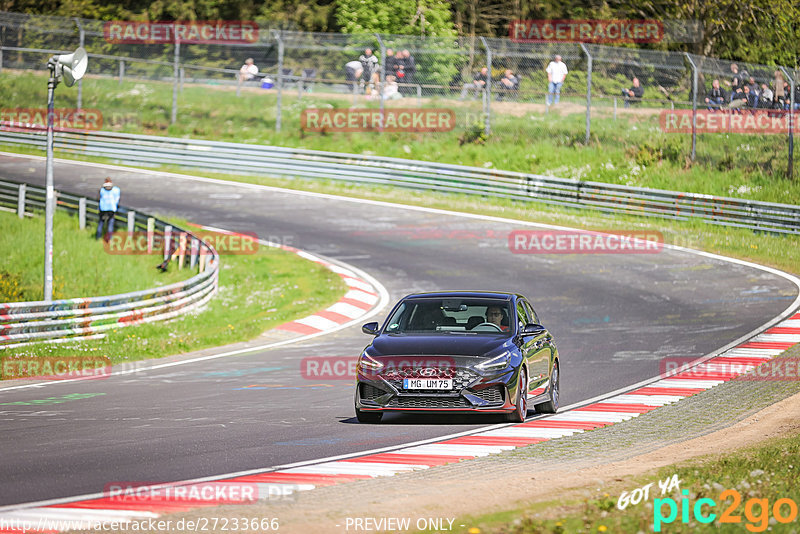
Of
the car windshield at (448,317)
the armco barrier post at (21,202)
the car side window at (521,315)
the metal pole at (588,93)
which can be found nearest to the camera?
the car windshield at (448,317)

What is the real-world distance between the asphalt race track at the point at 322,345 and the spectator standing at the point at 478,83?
5.44m

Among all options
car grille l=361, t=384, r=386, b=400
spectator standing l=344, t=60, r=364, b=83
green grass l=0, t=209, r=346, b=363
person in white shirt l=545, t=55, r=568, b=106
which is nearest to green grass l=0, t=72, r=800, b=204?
person in white shirt l=545, t=55, r=568, b=106

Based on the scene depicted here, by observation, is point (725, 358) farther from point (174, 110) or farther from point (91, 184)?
point (174, 110)

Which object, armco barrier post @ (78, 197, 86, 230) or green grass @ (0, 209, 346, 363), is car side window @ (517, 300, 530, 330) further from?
armco barrier post @ (78, 197, 86, 230)

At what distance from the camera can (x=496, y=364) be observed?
445 inches

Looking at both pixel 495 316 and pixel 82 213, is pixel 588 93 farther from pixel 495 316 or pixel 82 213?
pixel 495 316

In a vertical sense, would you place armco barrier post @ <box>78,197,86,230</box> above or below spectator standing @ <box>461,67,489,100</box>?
below

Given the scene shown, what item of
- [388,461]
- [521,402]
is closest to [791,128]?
[521,402]

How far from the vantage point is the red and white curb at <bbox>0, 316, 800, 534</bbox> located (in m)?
7.45

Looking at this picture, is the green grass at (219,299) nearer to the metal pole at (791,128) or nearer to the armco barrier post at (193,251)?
the armco barrier post at (193,251)

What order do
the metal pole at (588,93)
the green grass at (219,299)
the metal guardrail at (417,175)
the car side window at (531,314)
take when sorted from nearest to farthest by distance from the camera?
the car side window at (531,314) < the green grass at (219,299) < the metal guardrail at (417,175) < the metal pole at (588,93)

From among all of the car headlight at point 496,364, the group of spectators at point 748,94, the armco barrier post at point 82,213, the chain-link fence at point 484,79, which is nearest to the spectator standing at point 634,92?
the chain-link fence at point 484,79

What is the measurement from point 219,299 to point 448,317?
11997mm

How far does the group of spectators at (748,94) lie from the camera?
98.8ft
